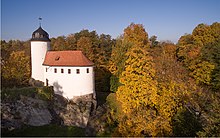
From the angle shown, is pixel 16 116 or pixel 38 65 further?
pixel 38 65

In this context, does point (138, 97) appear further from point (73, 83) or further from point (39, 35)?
point (39, 35)

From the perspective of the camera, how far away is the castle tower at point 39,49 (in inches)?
1118

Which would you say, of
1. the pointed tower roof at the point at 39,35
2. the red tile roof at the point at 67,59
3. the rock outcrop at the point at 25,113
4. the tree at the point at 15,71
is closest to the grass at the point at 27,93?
the rock outcrop at the point at 25,113

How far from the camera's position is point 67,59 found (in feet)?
87.2

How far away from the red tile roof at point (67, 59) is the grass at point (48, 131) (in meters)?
7.70

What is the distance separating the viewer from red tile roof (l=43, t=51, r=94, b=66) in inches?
1024

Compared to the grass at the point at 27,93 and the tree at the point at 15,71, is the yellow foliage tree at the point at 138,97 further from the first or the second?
the tree at the point at 15,71

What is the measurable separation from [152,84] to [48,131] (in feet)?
37.0

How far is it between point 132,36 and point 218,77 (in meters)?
14.7

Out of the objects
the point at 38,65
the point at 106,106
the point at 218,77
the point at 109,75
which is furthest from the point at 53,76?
the point at 218,77

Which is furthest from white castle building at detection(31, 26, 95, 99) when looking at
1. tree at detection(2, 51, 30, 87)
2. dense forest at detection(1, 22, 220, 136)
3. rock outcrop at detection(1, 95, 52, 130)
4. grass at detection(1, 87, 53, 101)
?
dense forest at detection(1, 22, 220, 136)

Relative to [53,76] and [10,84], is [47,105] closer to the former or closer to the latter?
[53,76]

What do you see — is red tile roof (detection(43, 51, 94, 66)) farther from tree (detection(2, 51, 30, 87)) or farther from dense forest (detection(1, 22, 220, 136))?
dense forest (detection(1, 22, 220, 136))

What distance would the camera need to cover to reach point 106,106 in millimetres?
26688
